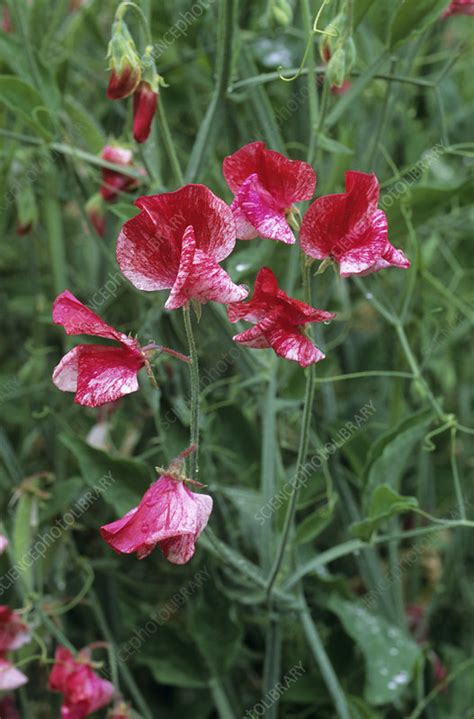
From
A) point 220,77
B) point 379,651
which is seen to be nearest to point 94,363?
point 220,77

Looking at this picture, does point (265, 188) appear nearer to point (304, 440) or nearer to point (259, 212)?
point (259, 212)

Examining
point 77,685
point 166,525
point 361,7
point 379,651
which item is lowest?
point 379,651

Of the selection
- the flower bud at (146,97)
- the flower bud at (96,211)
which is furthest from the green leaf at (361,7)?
the flower bud at (96,211)

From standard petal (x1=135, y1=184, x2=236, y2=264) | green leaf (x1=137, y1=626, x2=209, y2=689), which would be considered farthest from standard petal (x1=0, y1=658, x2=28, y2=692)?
standard petal (x1=135, y1=184, x2=236, y2=264)

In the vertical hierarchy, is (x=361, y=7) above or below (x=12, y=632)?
above

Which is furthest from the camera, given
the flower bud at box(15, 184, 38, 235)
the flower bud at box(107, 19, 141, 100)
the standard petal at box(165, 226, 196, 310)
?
the flower bud at box(15, 184, 38, 235)

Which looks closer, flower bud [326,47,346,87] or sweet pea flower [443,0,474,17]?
flower bud [326,47,346,87]

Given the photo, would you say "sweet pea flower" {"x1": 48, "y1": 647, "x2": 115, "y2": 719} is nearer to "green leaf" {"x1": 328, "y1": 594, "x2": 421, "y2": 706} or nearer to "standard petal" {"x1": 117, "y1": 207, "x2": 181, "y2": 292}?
"green leaf" {"x1": 328, "y1": 594, "x2": 421, "y2": 706}

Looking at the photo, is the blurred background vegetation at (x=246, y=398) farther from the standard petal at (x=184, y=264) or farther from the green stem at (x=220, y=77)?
the standard petal at (x=184, y=264)
